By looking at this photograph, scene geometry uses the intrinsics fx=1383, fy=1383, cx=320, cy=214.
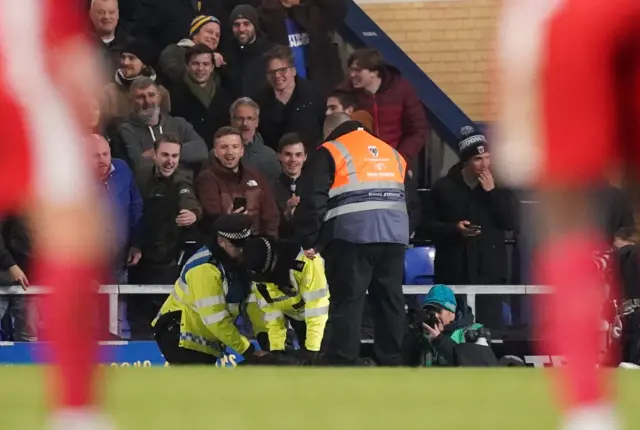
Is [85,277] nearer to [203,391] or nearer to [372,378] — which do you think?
[203,391]

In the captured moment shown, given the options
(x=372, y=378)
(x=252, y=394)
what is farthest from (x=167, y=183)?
(x=252, y=394)

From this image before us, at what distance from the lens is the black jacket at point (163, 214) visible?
28.9ft

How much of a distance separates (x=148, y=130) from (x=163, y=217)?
702 mm

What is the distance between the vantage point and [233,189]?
8.89 m

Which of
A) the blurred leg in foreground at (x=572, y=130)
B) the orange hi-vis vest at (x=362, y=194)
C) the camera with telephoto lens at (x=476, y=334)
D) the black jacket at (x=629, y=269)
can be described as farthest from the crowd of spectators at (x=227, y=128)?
the blurred leg in foreground at (x=572, y=130)

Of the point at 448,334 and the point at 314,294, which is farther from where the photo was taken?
the point at 314,294

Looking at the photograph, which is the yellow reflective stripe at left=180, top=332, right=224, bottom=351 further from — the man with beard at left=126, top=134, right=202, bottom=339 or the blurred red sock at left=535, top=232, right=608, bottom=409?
the blurred red sock at left=535, top=232, right=608, bottom=409

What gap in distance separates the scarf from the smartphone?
3.78 ft

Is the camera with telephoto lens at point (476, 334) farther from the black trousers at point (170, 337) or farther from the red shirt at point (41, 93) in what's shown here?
the red shirt at point (41, 93)

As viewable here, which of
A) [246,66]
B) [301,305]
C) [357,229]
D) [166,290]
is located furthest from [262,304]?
[246,66]

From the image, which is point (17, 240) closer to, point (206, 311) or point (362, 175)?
point (206, 311)

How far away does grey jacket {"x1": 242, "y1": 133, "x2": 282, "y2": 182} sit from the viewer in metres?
9.28

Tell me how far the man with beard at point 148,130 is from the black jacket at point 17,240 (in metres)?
0.83

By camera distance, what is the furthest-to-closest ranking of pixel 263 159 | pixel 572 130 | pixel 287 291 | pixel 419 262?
pixel 419 262 < pixel 263 159 < pixel 287 291 < pixel 572 130
